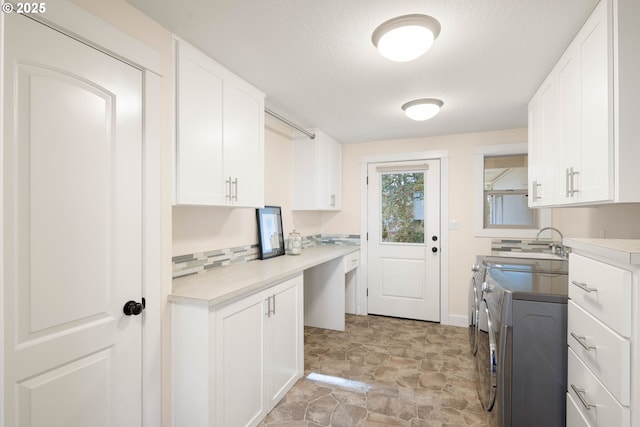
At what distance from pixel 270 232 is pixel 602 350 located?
2476 millimetres

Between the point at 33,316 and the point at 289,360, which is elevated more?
the point at 33,316

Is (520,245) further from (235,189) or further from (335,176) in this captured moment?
(235,189)

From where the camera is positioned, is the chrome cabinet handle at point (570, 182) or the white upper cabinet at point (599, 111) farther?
the chrome cabinet handle at point (570, 182)

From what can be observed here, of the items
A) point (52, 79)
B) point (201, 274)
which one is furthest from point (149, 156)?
point (201, 274)

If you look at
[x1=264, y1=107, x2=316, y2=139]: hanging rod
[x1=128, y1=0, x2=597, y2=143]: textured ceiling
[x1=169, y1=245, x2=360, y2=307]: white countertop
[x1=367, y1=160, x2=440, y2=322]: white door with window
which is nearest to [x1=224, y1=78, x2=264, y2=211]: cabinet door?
[x1=128, y1=0, x2=597, y2=143]: textured ceiling

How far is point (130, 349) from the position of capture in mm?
1383

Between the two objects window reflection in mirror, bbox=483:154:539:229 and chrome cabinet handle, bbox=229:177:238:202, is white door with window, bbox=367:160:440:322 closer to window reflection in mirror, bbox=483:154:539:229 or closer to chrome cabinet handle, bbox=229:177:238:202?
window reflection in mirror, bbox=483:154:539:229

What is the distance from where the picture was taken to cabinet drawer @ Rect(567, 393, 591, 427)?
4.12 feet

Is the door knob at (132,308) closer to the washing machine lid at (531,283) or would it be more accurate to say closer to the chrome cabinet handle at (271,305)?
the chrome cabinet handle at (271,305)

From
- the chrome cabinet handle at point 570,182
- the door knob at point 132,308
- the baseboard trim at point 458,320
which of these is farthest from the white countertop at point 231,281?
the baseboard trim at point 458,320

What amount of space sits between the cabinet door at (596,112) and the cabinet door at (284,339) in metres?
1.80

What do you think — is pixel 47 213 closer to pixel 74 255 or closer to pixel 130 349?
pixel 74 255

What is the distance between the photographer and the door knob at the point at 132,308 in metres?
1.36

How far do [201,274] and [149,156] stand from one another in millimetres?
1010
